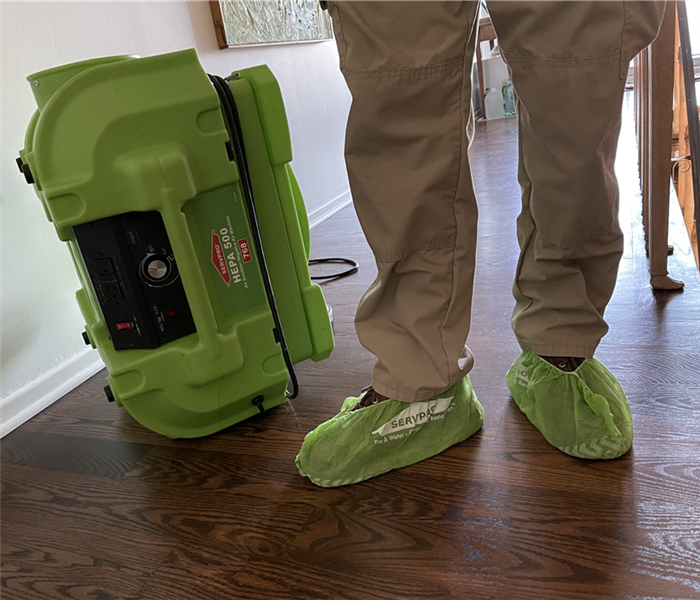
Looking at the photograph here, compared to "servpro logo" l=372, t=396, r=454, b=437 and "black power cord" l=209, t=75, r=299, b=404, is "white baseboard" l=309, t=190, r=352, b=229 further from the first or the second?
"servpro logo" l=372, t=396, r=454, b=437

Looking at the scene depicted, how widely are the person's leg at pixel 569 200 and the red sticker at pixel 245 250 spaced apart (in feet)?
1.41

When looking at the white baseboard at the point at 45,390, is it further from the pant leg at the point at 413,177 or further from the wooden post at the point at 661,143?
the wooden post at the point at 661,143

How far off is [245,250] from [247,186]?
0.34 feet

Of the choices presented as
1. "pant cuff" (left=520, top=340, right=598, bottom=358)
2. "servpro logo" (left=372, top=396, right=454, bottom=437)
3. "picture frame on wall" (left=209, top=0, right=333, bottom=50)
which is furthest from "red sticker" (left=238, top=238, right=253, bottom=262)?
"picture frame on wall" (left=209, top=0, right=333, bottom=50)

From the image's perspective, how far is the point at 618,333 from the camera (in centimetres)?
113

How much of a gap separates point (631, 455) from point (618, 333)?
376mm

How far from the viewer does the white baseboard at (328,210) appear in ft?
7.79

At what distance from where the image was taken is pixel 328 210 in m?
2.49

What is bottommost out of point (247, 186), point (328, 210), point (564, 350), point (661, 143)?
point (328, 210)

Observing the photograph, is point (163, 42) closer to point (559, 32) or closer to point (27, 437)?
point (27, 437)

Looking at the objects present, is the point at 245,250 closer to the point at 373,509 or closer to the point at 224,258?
the point at 224,258

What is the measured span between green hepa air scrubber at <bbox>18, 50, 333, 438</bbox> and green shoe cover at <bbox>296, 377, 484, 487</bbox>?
0.70ft

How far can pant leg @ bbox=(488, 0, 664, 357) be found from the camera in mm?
635

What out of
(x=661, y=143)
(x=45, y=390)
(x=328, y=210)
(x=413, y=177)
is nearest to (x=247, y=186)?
(x=413, y=177)
